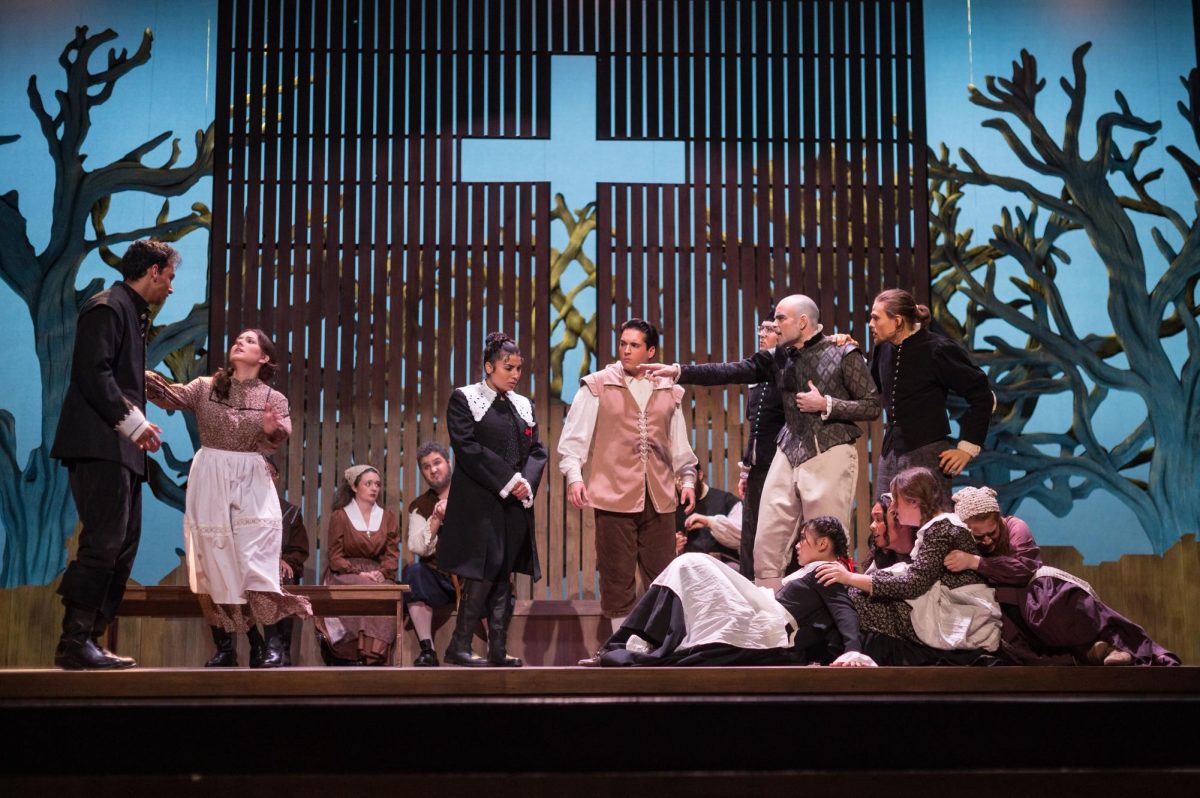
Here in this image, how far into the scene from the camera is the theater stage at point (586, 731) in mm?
3312

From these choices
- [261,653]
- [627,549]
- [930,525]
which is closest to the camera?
[930,525]

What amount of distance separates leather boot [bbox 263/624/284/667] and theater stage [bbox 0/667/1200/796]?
979 millimetres

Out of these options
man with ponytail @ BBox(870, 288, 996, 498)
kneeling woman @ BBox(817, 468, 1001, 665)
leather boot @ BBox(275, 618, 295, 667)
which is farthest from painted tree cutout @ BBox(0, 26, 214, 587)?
kneeling woman @ BBox(817, 468, 1001, 665)

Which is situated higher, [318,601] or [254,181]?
[254,181]

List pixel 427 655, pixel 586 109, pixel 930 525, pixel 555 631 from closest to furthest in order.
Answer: pixel 930 525 → pixel 427 655 → pixel 555 631 → pixel 586 109

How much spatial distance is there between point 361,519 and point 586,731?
9.62 ft

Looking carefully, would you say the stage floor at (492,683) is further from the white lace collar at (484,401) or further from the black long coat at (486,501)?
the white lace collar at (484,401)

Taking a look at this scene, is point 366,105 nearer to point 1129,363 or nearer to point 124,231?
point 124,231

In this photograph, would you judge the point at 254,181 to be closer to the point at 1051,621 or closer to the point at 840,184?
the point at 840,184

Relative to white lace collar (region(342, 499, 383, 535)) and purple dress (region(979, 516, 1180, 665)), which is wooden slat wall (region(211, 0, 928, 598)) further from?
purple dress (region(979, 516, 1180, 665))

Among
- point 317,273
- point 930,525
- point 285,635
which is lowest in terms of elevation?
point 285,635

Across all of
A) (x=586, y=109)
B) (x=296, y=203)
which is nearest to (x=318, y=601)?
(x=296, y=203)

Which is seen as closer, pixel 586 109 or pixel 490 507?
pixel 490 507

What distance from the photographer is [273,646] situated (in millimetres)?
4426
